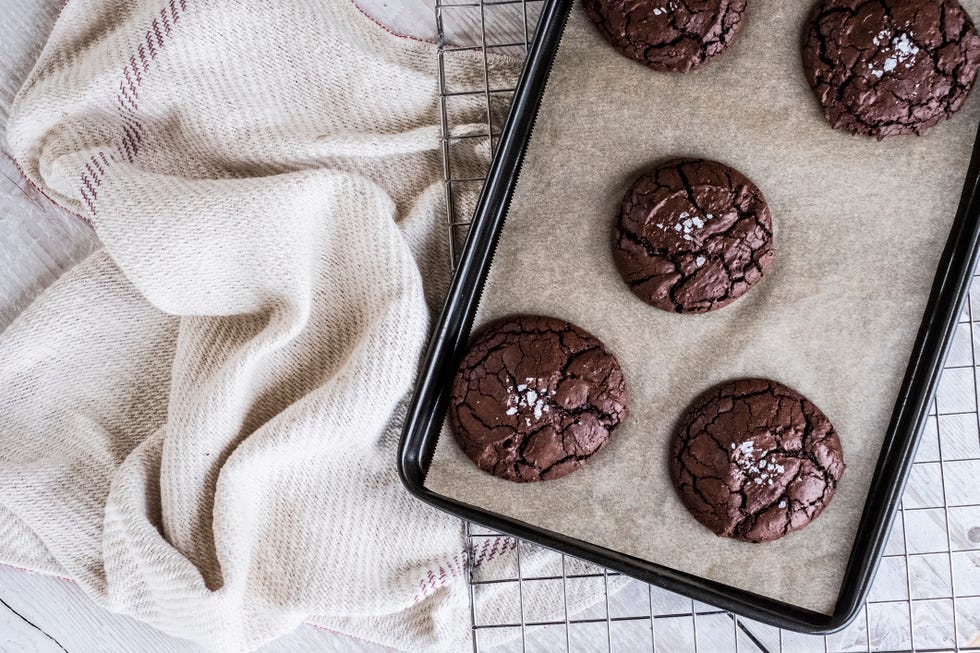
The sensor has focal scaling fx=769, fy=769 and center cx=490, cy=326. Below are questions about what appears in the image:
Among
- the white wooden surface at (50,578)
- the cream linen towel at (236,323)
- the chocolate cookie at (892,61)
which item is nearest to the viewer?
the chocolate cookie at (892,61)

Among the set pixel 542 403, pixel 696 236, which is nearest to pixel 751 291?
pixel 696 236

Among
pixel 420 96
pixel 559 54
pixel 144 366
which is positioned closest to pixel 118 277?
pixel 144 366

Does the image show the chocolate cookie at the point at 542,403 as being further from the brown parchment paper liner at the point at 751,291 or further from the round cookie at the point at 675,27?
the round cookie at the point at 675,27

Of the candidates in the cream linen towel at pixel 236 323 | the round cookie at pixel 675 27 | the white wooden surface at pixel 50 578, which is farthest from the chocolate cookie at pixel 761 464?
the white wooden surface at pixel 50 578

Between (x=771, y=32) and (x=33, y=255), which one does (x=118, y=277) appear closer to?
(x=33, y=255)

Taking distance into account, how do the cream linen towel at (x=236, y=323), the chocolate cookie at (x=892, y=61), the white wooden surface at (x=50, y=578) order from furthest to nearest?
the white wooden surface at (x=50, y=578)
the cream linen towel at (x=236, y=323)
the chocolate cookie at (x=892, y=61)

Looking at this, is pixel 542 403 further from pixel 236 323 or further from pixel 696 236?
pixel 236 323
